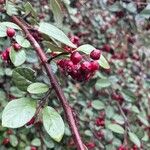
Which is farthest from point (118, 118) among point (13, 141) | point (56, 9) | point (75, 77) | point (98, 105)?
point (75, 77)

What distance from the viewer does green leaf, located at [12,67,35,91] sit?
3.29ft

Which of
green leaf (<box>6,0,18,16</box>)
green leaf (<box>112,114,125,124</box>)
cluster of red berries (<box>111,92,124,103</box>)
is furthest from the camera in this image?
cluster of red berries (<box>111,92,124,103</box>)

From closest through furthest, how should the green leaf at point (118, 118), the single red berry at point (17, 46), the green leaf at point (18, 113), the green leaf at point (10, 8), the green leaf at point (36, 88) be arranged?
the green leaf at point (18, 113) < the green leaf at point (36, 88) < the single red berry at point (17, 46) < the green leaf at point (10, 8) < the green leaf at point (118, 118)

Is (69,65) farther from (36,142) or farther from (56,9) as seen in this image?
(36,142)

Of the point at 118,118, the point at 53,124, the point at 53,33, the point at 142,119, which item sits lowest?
the point at 142,119

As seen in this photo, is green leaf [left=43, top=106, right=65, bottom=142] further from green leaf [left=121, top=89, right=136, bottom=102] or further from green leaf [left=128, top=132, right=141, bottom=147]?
green leaf [left=121, top=89, right=136, bottom=102]

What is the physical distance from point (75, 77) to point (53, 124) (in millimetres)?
107

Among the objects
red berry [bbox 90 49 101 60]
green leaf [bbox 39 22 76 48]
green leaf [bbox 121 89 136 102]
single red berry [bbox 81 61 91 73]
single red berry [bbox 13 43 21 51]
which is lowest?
green leaf [bbox 121 89 136 102]

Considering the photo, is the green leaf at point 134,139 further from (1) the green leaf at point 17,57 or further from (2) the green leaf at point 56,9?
(1) the green leaf at point 17,57

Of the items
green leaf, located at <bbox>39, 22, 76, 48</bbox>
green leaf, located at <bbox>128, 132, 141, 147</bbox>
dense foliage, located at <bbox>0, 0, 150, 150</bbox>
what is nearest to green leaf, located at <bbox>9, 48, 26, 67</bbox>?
dense foliage, located at <bbox>0, 0, 150, 150</bbox>

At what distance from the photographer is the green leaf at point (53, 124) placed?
2.75 feet

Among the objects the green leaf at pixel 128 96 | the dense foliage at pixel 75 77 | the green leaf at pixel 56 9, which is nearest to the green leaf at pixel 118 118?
the dense foliage at pixel 75 77

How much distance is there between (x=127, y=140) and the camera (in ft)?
5.77

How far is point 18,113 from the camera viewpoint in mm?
852
